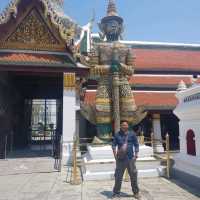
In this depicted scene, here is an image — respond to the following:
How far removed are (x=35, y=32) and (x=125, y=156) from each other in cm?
636

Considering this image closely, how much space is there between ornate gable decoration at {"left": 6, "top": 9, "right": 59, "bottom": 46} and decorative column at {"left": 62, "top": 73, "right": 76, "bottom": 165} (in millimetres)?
1489

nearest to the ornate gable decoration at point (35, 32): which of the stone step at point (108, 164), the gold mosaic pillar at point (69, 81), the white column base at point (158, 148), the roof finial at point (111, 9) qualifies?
the gold mosaic pillar at point (69, 81)

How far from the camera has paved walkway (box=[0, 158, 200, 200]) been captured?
15.5 feet

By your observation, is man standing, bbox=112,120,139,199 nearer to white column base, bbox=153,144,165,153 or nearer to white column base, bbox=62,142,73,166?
white column base, bbox=62,142,73,166

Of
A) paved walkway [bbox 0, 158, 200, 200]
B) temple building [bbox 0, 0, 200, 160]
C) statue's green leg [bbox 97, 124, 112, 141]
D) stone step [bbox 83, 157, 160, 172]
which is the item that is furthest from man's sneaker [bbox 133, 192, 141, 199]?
temple building [bbox 0, 0, 200, 160]

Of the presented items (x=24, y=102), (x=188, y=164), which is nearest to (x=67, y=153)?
(x=188, y=164)

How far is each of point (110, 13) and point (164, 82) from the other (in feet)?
20.1

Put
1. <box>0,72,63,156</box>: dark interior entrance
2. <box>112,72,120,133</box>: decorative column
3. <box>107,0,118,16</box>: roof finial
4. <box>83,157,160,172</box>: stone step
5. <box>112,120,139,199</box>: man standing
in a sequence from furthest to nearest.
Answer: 1. <box>0,72,63,156</box>: dark interior entrance
2. <box>107,0,118,16</box>: roof finial
3. <box>112,72,120,133</box>: decorative column
4. <box>83,157,160,172</box>: stone step
5. <box>112,120,139,199</box>: man standing

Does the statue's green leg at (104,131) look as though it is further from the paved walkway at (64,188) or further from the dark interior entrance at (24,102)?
the dark interior entrance at (24,102)

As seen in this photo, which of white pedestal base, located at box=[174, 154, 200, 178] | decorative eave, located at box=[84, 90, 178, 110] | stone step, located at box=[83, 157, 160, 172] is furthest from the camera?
decorative eave, located at box=[84, 90, 178, 110]

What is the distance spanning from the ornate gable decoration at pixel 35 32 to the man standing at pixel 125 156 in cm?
554

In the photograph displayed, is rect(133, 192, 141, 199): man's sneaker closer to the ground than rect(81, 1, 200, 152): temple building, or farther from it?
closer to the ground

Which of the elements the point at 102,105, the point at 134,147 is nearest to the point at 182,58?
the point at 102,105

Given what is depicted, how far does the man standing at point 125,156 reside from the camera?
14.8 feet
